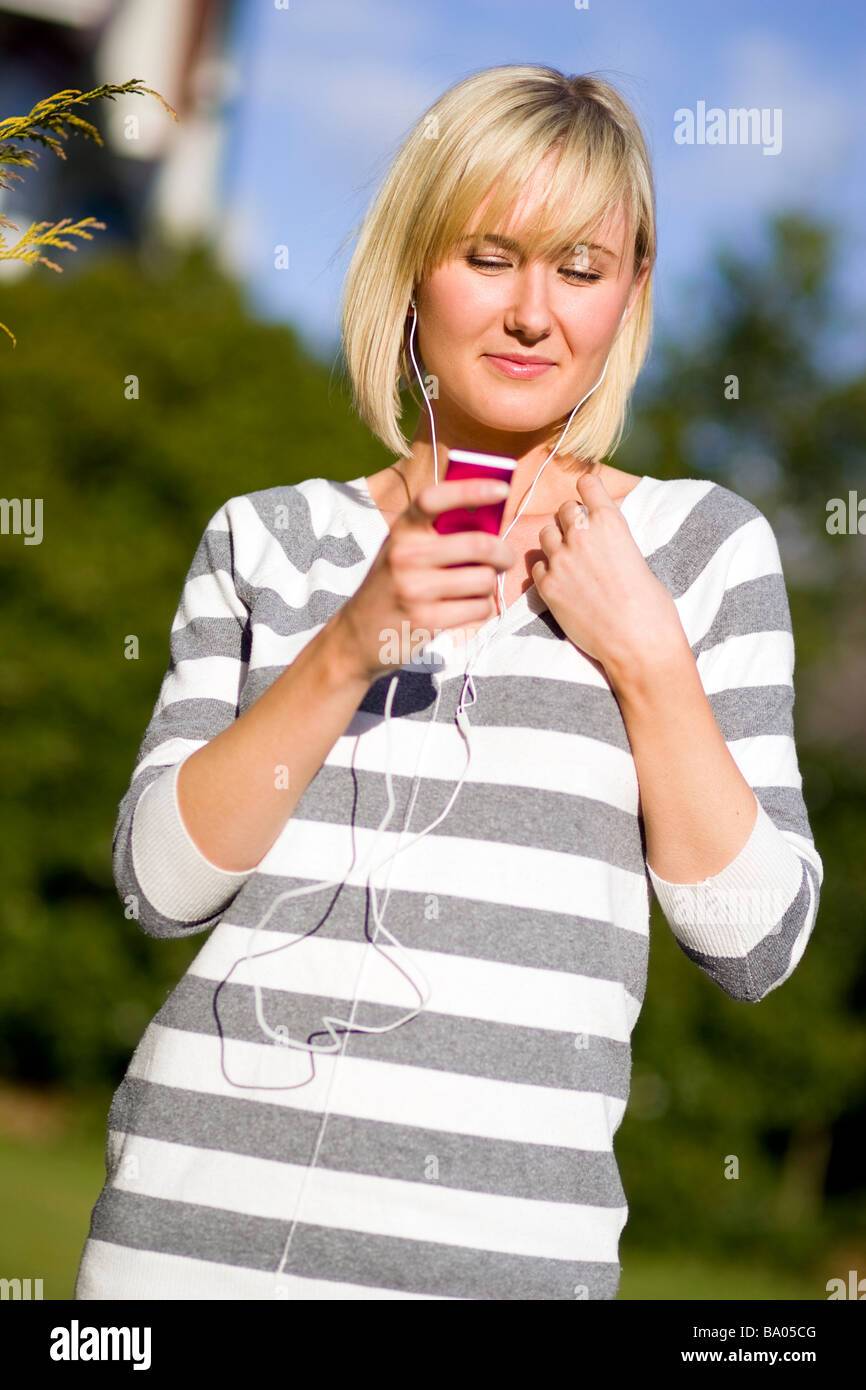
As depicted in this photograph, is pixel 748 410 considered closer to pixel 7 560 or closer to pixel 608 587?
pixel 7 560

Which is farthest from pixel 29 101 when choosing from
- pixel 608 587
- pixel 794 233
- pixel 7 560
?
pixel 608 587

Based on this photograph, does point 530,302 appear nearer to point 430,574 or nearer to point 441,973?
point 430,574

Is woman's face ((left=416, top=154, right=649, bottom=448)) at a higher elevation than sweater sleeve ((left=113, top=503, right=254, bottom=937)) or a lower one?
higher

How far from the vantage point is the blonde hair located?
180 centimetres

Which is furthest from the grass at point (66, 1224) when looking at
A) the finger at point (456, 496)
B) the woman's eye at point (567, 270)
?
the finger at point (456, 496)

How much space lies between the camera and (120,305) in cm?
916

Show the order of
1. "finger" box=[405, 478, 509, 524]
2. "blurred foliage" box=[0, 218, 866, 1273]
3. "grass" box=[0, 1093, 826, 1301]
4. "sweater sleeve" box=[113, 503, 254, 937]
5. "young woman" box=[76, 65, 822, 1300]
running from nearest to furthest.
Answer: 1. "finger" box=[405, 478, 509, 524]
2. "young woman" box=[76, 65, 822, 1300]
3. "sweater sleeve" box=[113, 503, 254, 937]
4. "grass" box=[0, 1093, 826, 1301]
5. "blurred foliage" box=[0, 218, 866, 1273]

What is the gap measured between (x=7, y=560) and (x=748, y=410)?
999 cm

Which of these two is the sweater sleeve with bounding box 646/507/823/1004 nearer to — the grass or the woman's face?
the woman's face

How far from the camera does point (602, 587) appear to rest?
5.54ft

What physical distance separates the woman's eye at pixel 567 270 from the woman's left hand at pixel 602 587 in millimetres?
273

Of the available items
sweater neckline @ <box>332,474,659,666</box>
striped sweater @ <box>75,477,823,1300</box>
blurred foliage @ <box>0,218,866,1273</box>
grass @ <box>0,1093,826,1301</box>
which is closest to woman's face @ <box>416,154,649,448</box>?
sweater neckline @ <box>332,474,659,666</box>

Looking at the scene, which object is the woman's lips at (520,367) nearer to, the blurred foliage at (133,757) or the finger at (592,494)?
the finger at (592,494)
